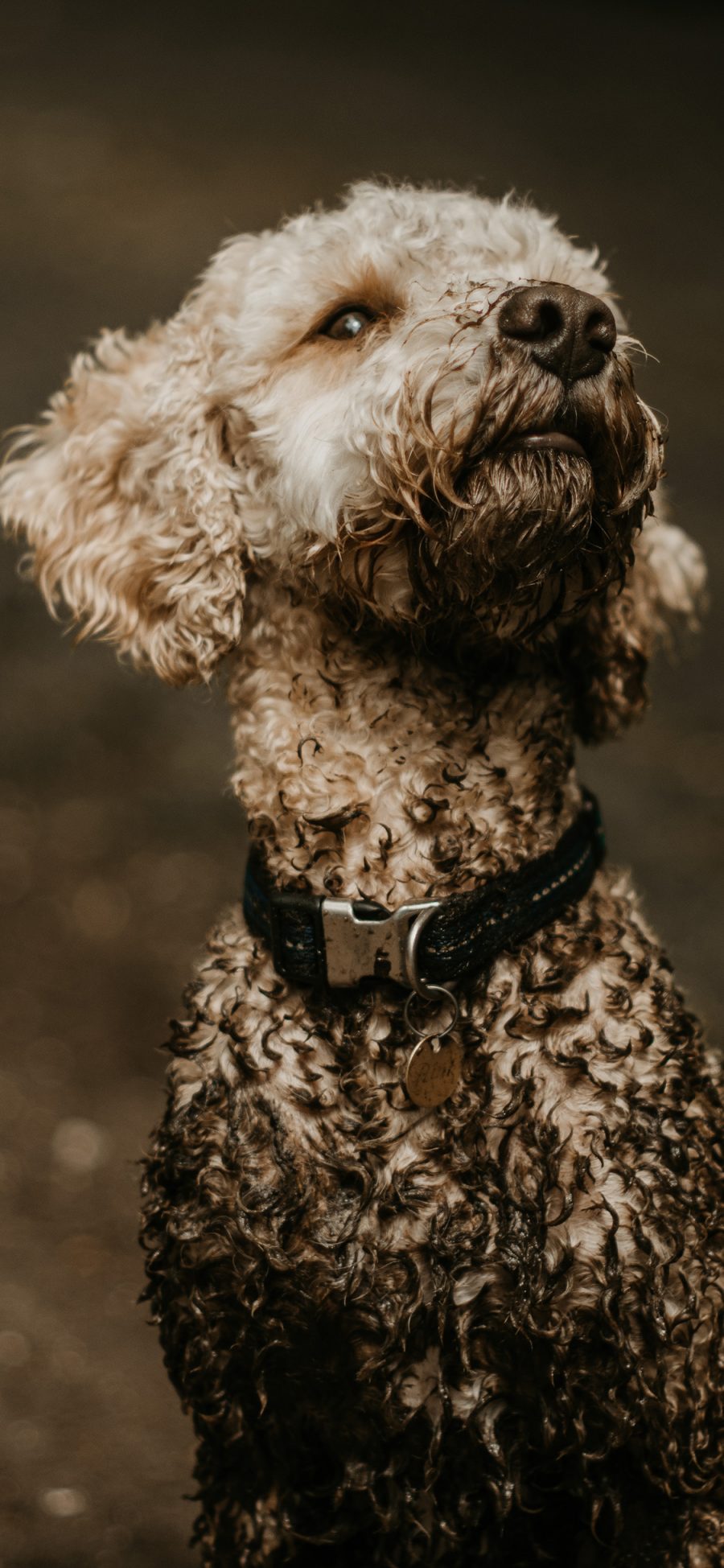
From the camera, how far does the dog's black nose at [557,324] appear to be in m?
1.24

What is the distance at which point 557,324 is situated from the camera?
1.24 m

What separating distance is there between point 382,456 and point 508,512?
0.48 ft

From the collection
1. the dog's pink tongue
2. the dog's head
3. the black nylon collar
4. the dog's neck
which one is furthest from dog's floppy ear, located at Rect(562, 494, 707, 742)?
the dog's pink tongue

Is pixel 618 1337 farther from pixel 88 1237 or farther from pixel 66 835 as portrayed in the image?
pixel 66 835

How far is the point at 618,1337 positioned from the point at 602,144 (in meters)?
3.25

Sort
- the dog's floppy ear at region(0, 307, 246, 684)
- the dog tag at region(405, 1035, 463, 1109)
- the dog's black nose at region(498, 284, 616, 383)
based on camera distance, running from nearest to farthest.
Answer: the dog's black nose at region(498, 284, 616, 383), the dog tag at region(405, 1035, 463, 1109), the dog's floppy ear at region(0, 307, 246, 684)

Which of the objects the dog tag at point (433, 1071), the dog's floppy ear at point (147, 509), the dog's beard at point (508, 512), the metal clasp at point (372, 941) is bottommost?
the dog tag at point (433, 1071)

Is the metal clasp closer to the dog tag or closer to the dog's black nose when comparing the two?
the dog tag

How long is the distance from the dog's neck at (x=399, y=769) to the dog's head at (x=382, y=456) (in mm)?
60

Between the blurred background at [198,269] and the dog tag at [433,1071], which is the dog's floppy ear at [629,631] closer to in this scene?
the dog tag at [433,1071]

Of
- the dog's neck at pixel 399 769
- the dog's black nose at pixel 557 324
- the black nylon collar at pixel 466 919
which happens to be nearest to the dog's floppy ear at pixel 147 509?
the dog's neck at pixel 399 769

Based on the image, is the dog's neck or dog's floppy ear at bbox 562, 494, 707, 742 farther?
dog's floppy ear at bbox 562, 494, 707, 742

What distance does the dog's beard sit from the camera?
1262 mm

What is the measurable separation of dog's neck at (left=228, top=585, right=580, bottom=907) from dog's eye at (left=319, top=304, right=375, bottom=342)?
30 centimetres
